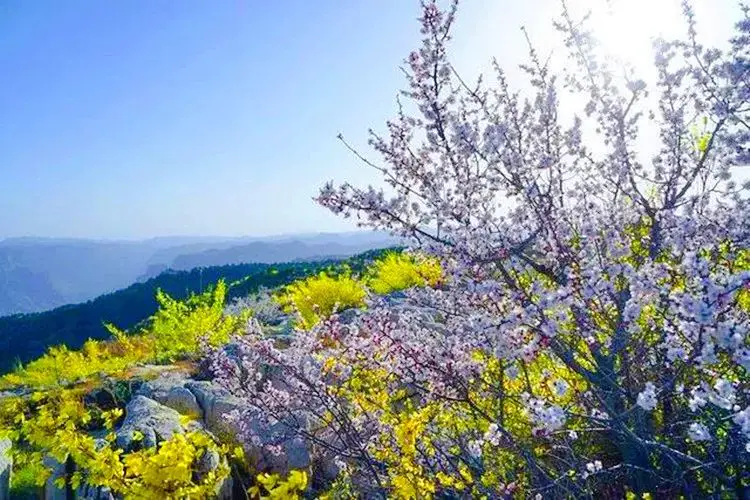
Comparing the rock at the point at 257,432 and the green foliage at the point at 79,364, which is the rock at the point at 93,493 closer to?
the rock at the point at 257,432

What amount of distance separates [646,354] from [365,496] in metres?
3.13

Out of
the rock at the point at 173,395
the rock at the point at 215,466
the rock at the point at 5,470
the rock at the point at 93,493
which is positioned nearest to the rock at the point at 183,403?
the rock at the point at 173,395

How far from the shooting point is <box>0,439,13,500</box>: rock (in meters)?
5.74

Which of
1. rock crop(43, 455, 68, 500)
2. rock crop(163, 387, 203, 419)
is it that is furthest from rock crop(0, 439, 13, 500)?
rock crop(163, 387, 203, 419)

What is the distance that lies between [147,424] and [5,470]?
149 cm

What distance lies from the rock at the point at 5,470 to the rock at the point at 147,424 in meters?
1.14

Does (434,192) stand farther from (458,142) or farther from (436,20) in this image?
(436,20)

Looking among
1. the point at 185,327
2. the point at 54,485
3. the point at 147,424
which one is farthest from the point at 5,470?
the point at 185,327

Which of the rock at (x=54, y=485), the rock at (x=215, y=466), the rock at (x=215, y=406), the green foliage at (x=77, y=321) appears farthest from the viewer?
the green foliage at (x=77, y=321)

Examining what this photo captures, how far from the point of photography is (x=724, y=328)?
1.80 metres

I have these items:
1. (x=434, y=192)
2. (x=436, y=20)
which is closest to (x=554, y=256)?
(x=434, y=192)

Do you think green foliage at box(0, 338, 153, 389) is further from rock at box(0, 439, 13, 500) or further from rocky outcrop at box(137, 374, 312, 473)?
rock at box(0, 439, 13, 500)

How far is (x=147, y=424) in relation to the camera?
5.95 metres

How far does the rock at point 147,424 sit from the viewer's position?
5512mm
